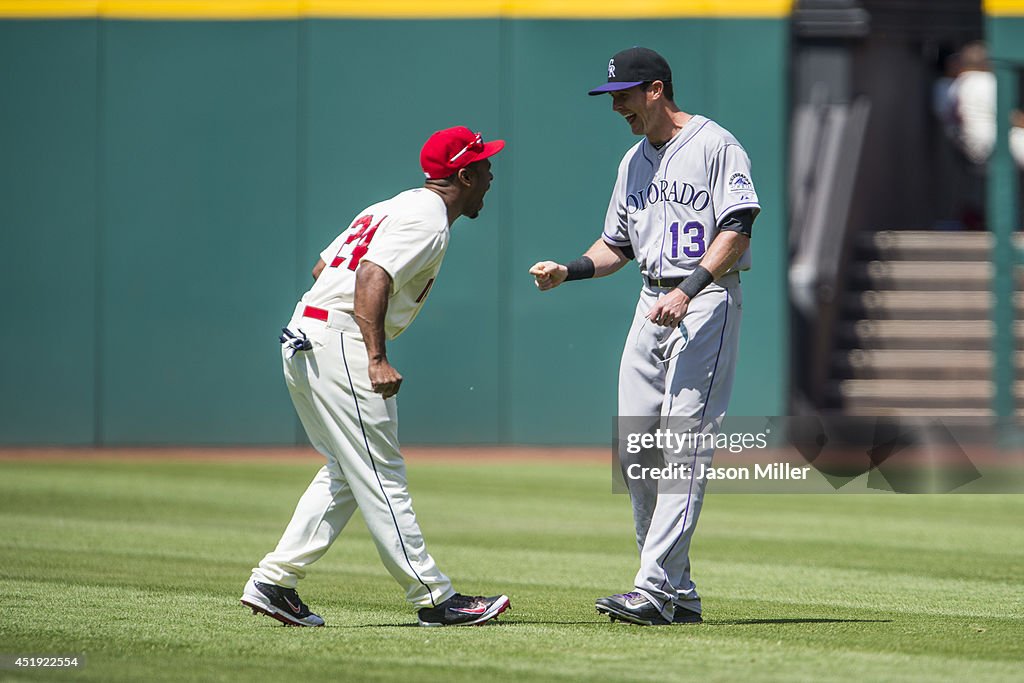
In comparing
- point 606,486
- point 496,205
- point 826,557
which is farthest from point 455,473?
point 826,557

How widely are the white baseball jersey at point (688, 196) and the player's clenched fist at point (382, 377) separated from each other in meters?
1.25

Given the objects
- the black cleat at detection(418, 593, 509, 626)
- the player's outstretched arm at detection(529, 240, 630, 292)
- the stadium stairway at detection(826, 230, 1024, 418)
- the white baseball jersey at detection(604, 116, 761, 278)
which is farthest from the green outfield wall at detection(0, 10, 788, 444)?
the black cleat at detection(418, 593, 509, 626)

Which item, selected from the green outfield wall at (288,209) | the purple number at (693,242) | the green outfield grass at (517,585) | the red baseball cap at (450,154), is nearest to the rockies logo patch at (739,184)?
the purple number at (693,242)

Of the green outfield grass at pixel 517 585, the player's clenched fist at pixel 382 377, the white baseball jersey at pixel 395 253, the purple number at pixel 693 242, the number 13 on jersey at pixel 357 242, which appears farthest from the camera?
the purple number at pixel 693 242

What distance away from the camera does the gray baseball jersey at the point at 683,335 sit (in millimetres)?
6043

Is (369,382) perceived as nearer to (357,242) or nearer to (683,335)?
(357,242)

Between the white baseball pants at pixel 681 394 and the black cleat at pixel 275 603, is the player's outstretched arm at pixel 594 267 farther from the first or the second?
the black cleat at pixel 275 603

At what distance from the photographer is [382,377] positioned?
5.57 m

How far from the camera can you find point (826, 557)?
8.66m

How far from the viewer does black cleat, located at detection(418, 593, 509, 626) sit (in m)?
5.92

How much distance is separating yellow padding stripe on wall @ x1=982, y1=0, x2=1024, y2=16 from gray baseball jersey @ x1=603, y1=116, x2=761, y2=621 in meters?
10.9

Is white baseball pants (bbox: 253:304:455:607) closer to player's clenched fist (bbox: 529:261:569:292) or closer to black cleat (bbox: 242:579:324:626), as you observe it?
black cleat (bbox: 242:579:324:626)

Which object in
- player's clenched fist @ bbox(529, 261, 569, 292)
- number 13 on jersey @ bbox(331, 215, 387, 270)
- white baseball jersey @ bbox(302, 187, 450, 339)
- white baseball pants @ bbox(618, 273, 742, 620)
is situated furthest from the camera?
player's clenched fist @ bbox(529, 261, 569, 292)

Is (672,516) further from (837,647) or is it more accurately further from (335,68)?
(335,68)
